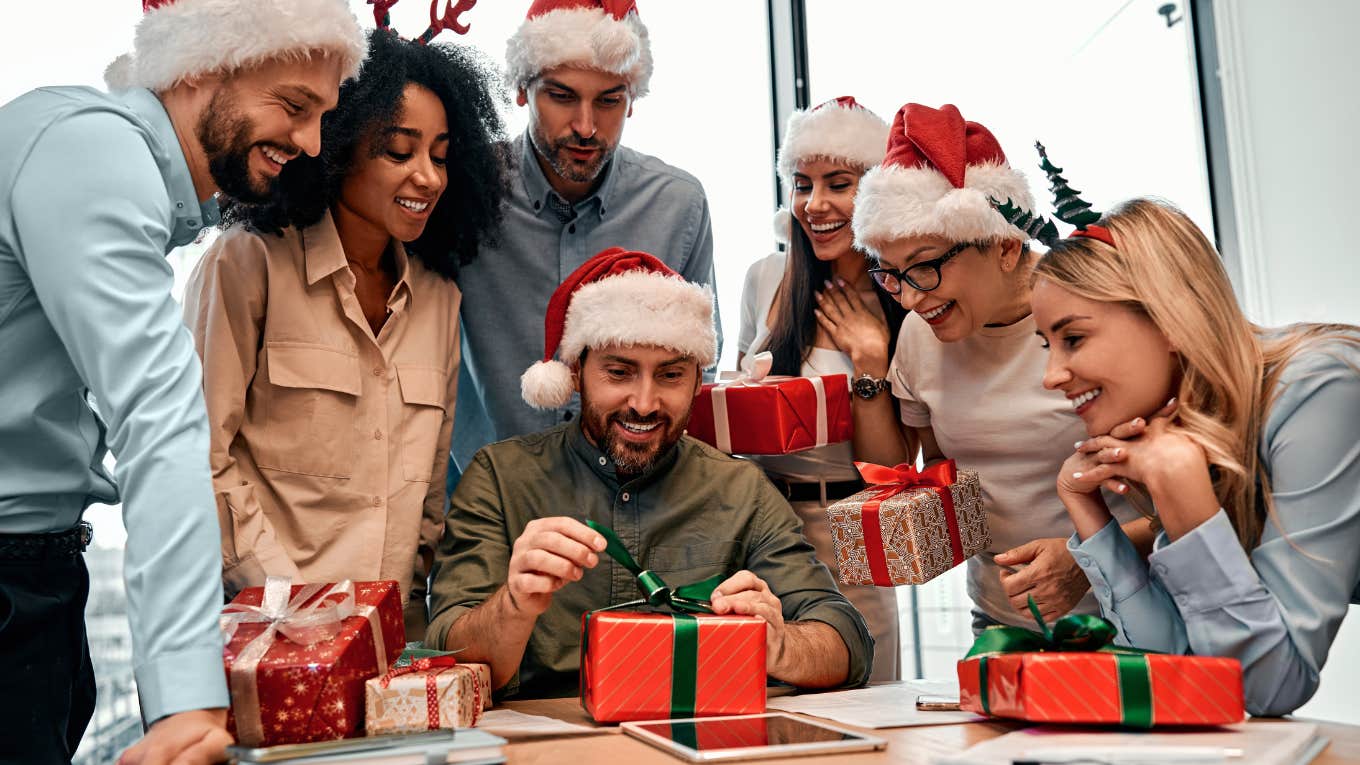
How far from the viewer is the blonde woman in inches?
61.0

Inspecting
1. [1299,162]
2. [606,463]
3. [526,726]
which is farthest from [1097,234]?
[1299,162]

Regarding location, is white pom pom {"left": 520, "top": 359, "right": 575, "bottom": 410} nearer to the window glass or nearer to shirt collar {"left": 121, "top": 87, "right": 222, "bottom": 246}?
shirt collar {"left": 121, "top": 87, "right": 222, "bottom": 246}

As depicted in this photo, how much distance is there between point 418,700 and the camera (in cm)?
148

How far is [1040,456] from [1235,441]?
63 cm

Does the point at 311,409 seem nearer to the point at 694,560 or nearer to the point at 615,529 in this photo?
the point at 615,529

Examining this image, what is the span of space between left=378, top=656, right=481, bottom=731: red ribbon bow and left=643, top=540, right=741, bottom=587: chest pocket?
21.1 inches

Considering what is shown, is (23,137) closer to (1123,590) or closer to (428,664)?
(428,664)

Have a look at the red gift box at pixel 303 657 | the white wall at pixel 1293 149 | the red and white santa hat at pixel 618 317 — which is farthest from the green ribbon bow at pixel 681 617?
the white wall at pixel 1293 149

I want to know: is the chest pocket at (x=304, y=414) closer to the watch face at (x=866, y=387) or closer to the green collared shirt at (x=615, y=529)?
the green collared shirt at (x=615, y=529)

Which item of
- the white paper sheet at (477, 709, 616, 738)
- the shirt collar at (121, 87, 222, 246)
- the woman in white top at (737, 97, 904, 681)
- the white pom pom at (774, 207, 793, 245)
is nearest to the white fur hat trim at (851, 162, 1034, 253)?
the woman in white top at (737, 97, 904, 681)

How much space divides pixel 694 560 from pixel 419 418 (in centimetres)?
68

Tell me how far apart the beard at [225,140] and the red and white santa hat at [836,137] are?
1.55 meters

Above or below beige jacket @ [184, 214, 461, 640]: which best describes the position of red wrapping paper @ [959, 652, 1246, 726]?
below

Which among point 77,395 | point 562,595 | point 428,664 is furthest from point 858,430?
point 77,395
